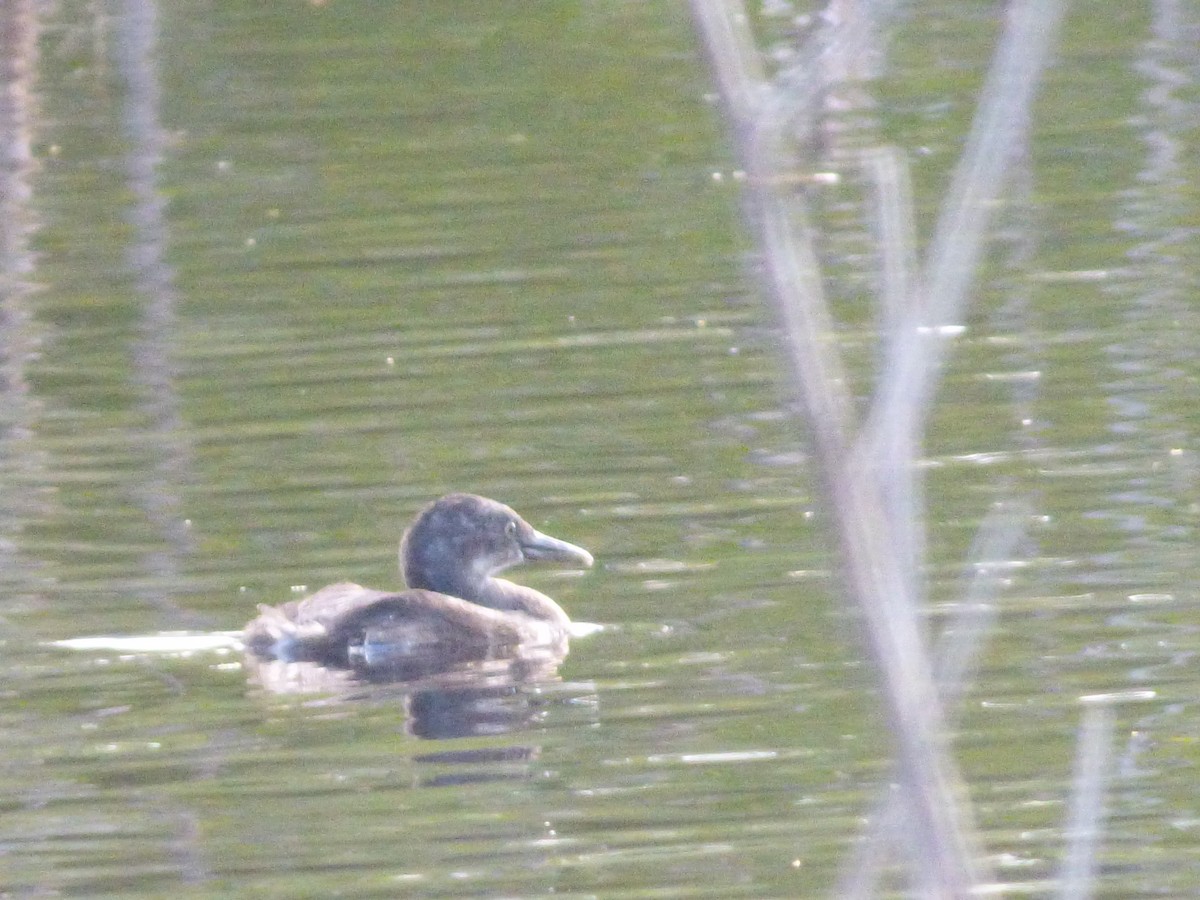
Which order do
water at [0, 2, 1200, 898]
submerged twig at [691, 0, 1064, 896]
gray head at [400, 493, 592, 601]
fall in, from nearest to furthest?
submerged twig at [691, 0, 1064, 896]
water at [0, 2, 1200, 898]
gray head at [400, 493, 592, 601]

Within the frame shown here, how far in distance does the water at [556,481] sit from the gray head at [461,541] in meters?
0.22

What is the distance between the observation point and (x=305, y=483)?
948 cm

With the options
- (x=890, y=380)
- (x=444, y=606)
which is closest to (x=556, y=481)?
(x=444, y=606)

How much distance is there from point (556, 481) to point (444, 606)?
153 centimetres

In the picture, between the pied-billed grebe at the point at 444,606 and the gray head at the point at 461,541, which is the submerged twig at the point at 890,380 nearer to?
the pied-billed grebe at the point at 444,606

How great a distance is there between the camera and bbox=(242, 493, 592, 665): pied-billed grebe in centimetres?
762

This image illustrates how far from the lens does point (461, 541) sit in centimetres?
848

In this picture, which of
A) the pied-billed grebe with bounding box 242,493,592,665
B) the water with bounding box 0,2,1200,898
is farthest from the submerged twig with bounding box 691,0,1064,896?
the pied-billed grebe with bounding box 242,493,592,665

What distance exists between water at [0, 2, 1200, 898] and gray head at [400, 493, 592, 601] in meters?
0.22

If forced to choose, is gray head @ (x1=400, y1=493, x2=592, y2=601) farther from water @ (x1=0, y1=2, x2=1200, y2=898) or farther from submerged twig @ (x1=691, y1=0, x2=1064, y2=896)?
submerged twig @ (x1=691, y1=0, x2=1064, y2=896)

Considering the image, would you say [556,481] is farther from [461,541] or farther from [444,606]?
[444,606]

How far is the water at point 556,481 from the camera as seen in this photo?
602 cm

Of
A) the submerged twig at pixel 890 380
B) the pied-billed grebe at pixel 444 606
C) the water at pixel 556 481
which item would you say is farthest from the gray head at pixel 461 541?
the submerged twig at pixel 890 380

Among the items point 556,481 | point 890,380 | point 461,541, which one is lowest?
point 556,481
